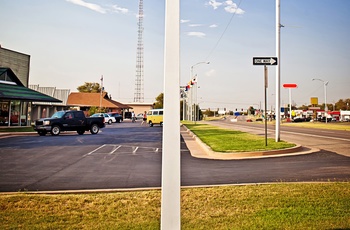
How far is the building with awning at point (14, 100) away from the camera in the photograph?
29875mm

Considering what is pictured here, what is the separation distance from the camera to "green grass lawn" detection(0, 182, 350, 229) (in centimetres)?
439

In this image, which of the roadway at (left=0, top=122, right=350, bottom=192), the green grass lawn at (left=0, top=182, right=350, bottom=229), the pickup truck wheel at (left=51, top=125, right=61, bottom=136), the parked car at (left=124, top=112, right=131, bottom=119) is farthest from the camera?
the parked car at (left=124, top=112, right=131, bottom=119)

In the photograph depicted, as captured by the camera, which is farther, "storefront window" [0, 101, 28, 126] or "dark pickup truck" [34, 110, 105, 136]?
"storefront window" [0, 101, 28, 126]

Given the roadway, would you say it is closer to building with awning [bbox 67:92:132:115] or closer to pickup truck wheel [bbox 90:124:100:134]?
pickup truck wheel [bbox 90:124:100:134]

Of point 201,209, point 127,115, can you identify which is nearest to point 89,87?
point 127,115

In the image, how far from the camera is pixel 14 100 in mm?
31312

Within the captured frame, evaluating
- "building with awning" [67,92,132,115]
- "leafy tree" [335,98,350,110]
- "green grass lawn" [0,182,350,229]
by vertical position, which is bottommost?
"green grass lawn" [0,182,350,229]

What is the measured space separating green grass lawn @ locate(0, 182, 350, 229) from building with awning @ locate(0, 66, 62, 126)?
26694 mm

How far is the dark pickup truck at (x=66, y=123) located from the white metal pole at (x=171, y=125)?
74.6 ft

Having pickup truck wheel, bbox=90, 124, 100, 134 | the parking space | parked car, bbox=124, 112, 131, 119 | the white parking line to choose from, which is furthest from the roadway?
parked car, bbox=124, 112, 131, 119

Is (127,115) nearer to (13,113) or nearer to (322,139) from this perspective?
(13,113)

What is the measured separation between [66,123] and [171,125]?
77.1 ft

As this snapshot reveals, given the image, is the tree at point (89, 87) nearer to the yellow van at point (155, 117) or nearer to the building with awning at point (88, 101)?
the building with awning at point (88, 101)

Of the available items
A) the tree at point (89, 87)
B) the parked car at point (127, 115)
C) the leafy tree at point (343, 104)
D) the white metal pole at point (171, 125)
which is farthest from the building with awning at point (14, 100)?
the leafy tree at point (343, 104)
